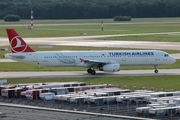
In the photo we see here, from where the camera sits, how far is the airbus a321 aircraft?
9000 cm

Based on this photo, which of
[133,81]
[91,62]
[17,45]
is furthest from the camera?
[17,45]

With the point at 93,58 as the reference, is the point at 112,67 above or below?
below

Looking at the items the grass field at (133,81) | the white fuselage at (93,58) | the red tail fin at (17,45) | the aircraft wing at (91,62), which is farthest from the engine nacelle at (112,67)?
the red tail fin at (17,45)

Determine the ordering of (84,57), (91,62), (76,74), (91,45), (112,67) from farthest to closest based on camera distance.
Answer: (91,45) < (84,57) < (76,74) < (91,62) < (112,67)

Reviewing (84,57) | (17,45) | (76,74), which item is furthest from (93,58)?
(17,45)

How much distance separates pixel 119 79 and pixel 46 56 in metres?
13.6

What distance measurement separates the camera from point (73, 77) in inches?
3420

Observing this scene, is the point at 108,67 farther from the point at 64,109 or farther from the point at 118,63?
the point at 64,109

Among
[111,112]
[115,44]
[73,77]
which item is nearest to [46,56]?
[73,77]

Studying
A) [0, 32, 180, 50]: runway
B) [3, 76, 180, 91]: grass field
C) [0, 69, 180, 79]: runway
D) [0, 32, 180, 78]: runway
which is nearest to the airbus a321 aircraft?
[0, 69, 180, 79]: runway

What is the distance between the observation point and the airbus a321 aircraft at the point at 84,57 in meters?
90.0

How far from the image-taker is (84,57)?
90.9 m

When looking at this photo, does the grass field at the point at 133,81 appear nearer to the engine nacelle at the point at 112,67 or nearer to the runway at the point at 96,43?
the engine nacelle at the point at 112,67

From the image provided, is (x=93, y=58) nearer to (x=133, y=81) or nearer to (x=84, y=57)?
(x=84, y=57)
